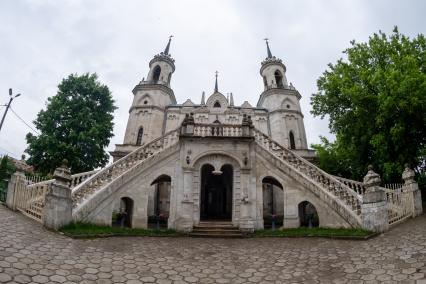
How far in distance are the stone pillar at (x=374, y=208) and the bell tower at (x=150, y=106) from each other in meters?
20.5

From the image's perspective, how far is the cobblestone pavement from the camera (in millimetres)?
6621

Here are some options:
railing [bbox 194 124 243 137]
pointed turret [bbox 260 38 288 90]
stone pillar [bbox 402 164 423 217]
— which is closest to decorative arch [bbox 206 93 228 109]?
pointed turret [bbox 260 38 288 90]

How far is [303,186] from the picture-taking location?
1469 centimetres

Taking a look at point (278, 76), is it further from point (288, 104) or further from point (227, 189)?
point (227, 189)

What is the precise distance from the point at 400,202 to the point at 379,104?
234 inches

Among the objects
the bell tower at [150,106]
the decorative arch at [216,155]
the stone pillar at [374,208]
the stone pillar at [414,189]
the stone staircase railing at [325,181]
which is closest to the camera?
the stone pillar at [374,208]

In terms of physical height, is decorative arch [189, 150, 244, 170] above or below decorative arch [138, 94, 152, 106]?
below

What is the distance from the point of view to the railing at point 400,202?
→ 43.1 ft

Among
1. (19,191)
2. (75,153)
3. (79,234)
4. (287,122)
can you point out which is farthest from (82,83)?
(287,122)

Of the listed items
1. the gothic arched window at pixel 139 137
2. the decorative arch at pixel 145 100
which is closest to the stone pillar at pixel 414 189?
the gothic arched window at pixel 139 137

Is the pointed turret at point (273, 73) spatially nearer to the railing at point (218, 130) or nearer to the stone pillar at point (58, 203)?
the railing at point (218, 130)

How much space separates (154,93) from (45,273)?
25.8 meters

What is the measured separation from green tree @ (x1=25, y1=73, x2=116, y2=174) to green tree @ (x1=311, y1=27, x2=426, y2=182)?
17.0 metres

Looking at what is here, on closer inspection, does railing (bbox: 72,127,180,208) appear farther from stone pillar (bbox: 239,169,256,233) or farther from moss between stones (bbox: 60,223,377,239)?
stone pillar (bbox: 239,169,256,233)
